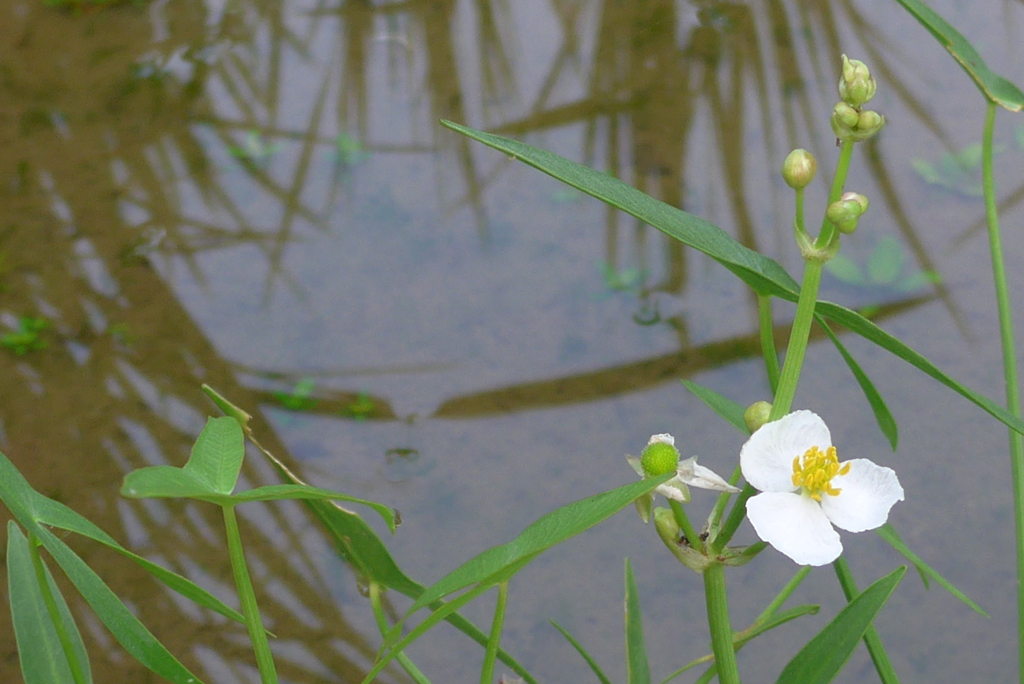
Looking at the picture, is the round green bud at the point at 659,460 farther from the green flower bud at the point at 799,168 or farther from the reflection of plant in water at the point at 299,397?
the reflection of plant in water at the point at 299,397

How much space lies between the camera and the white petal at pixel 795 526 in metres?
0.44

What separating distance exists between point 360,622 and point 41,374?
60cm

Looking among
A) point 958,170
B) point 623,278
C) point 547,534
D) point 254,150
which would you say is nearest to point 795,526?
point 547,534

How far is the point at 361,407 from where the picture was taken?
1265 mm

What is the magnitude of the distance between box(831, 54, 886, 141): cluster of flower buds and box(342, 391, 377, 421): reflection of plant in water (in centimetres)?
90

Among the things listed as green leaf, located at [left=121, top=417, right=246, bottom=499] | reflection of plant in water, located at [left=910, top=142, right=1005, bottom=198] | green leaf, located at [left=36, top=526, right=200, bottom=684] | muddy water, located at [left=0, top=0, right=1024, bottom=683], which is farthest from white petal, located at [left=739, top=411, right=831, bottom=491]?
reflection of plant in water, located at [left=910, top=142, right=1005, bottom=198]

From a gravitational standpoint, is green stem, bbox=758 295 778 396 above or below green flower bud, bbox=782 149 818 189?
below

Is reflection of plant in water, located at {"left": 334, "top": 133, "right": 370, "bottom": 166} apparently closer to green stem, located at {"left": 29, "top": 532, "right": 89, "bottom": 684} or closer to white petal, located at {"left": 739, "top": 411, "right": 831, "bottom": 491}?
green stem, located at {"left": 29, "top": 532, "right": 89, "bottom": 684}

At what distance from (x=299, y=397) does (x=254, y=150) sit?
573mm

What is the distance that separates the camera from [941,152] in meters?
1.52

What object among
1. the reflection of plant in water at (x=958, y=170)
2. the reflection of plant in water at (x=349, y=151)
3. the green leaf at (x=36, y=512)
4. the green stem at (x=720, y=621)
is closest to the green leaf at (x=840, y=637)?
the green stem at (x=720, y=621)

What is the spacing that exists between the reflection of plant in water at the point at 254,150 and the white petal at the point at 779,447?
135 cm

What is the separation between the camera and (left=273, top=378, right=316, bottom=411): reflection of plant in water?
4.14 feet

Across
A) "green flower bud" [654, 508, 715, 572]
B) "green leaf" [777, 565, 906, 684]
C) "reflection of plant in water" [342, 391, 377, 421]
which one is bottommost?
"reflection of plant in water" [342, 391, 377, 421]
